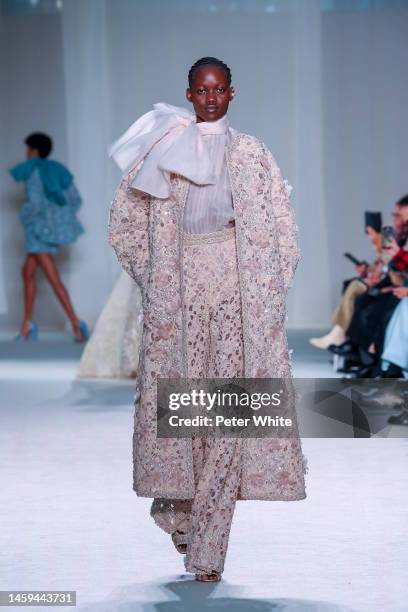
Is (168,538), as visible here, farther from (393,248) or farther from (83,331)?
(83,331)

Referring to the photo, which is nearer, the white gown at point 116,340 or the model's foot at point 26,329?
the white gown at point 116,340

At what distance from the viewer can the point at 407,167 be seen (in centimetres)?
1082

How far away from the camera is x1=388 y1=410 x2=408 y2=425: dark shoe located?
539cm

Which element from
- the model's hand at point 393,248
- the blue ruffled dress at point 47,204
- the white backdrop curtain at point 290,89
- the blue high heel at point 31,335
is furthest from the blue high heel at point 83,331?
the model's hand at point 393,248

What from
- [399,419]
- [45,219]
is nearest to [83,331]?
[45,219]

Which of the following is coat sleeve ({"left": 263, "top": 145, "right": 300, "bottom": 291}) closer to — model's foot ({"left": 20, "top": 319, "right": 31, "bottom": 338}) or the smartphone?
the smartphone

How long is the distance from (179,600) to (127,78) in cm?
824

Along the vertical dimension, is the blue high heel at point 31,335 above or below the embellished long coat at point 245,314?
below

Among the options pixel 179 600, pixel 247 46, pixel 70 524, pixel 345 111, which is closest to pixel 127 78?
pixel 247 46

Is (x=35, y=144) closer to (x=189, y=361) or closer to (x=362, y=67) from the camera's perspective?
(x=362, y=67)

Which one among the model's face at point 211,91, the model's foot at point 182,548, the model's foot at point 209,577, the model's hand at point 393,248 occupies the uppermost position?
the model's face at point 211,91

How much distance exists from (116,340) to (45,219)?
9.36 ft

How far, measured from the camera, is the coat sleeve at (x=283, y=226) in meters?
3.12

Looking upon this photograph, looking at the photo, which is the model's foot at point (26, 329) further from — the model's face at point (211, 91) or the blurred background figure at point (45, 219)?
the model's face at point (211, 91)
